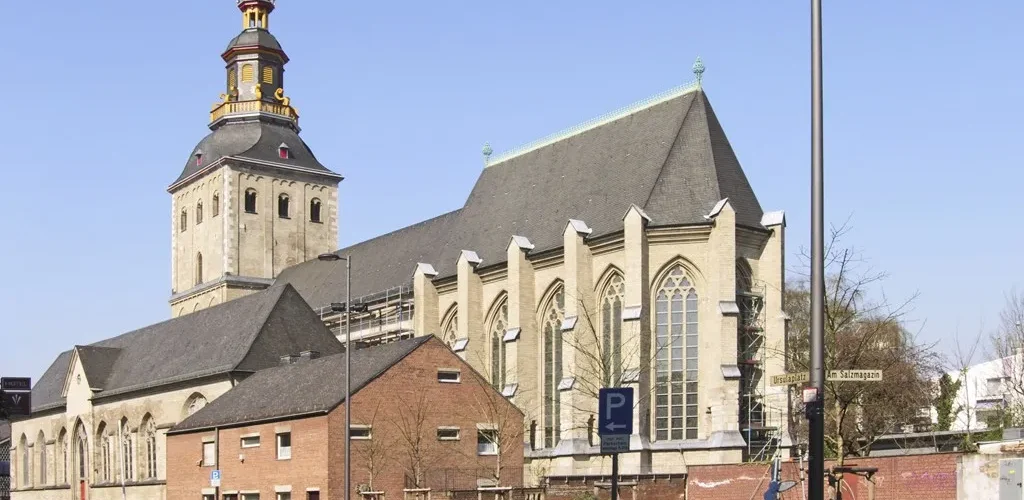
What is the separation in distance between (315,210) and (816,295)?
77612mm

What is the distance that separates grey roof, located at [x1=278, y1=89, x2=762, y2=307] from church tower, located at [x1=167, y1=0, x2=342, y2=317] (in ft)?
53.7

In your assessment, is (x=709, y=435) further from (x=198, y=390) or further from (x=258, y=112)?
(x=258, y=112)

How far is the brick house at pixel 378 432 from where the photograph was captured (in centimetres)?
4388

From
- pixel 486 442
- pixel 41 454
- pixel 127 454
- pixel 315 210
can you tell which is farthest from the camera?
pixel 315 210

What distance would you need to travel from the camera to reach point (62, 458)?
74.4 m

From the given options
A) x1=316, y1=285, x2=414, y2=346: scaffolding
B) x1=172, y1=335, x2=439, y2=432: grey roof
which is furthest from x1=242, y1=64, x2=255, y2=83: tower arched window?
x1=172, y1=335, x2=439, y2=432: grey roof

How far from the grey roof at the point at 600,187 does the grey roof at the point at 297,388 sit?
1214 cm

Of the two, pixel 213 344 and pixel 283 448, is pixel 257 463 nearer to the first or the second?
pixel 283 448

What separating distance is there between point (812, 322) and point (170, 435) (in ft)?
140

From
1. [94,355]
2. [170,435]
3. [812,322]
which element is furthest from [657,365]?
[812,322]

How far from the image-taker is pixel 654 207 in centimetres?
5459

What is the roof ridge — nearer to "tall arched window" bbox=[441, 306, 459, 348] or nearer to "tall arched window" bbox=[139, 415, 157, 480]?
"tall arched window" bbox=[441, 306, 459, 348]

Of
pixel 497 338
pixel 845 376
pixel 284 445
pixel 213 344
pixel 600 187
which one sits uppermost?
pixel 600 187

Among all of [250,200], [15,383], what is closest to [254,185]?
[250,200]
